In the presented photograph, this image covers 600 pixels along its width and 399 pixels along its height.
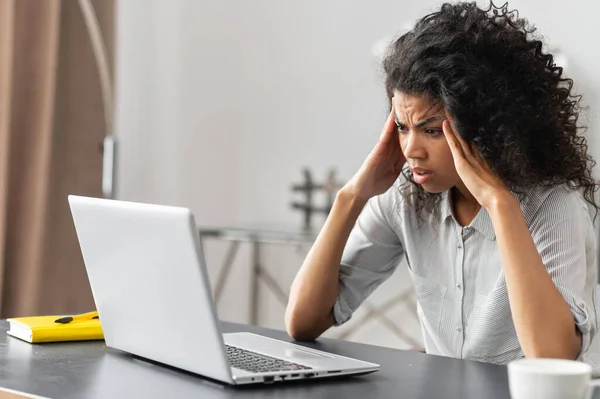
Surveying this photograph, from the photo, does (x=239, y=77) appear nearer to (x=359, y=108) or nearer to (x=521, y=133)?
(x=359, y=108)

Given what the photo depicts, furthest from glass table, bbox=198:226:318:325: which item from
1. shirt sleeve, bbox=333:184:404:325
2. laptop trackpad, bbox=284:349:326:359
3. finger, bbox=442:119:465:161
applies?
laptop trackpad, bbox=284:349:326:359

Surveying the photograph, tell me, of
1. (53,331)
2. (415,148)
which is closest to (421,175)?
(415,148)

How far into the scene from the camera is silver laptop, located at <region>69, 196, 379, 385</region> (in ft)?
3.90

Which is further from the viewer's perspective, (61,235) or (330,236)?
(61,235)

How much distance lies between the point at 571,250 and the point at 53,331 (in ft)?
2.96

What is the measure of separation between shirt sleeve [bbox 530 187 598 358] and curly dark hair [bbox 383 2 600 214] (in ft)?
0.18

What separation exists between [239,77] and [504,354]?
2552 millimetres

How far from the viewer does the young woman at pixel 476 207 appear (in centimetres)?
152

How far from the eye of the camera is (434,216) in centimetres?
181

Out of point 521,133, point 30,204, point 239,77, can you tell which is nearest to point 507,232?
point 521,133

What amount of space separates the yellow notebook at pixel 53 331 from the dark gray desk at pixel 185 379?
4cm

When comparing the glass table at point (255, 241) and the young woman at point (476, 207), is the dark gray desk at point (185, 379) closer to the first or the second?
the young woman at point (476, 207)

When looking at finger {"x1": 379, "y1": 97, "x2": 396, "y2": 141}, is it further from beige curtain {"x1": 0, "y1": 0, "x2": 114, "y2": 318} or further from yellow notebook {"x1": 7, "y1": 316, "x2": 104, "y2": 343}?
beige curtain {"x1": 0, "y1": 0, "x2": 114, "y2": 318}

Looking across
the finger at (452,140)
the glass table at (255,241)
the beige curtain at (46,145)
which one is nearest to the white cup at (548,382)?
the finger at (452,140)
